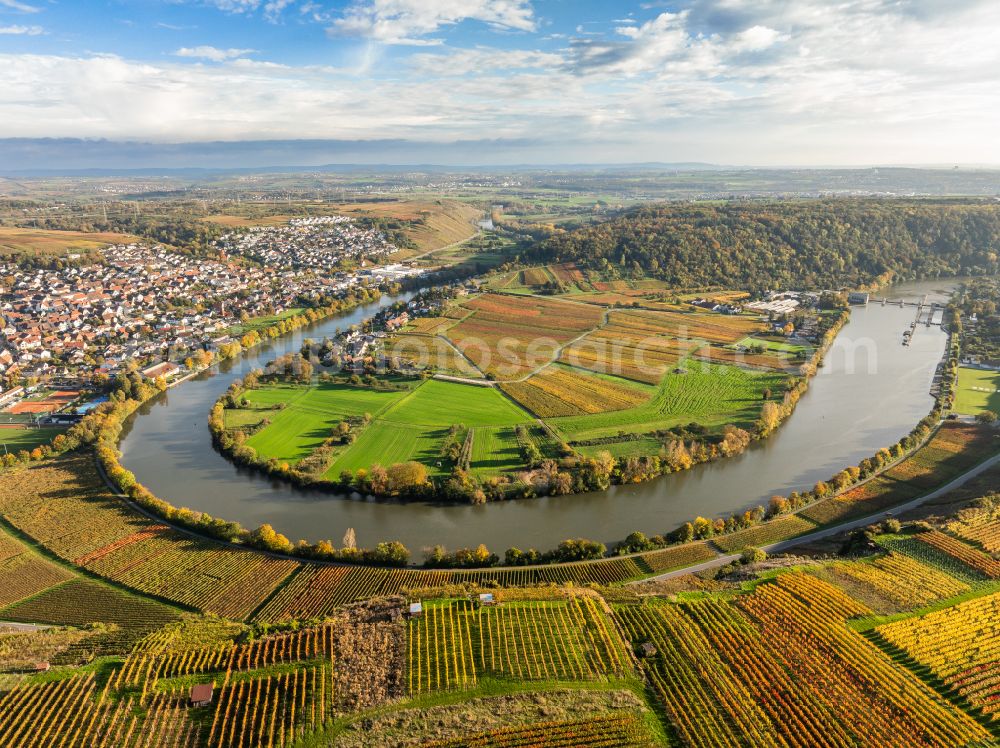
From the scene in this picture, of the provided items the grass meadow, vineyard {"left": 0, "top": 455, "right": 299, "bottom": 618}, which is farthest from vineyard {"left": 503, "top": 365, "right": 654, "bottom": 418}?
vineyard {"left": 0, "top": 455, "right": 299, "bottom": 618}

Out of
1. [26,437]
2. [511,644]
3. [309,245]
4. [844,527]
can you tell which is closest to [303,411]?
[26,437]

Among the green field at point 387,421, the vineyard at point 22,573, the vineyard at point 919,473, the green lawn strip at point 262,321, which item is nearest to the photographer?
the vineyard at point 22,573

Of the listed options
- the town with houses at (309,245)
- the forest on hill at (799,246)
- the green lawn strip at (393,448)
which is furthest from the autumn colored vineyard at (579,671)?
the town with houses at (309,245)

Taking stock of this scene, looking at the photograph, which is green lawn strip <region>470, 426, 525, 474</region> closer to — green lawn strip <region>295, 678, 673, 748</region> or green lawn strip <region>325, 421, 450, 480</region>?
green lawn strip <region>325, 421, 450, 480</region>

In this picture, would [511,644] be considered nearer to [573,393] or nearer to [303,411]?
[573,393]

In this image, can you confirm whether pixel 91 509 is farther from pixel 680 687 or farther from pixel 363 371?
pixel 680 687

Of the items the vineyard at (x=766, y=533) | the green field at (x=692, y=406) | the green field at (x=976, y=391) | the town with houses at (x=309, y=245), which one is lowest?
the vineyard at (x=766, y=533)

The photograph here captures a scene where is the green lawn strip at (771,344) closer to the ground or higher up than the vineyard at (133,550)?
Result: higher up

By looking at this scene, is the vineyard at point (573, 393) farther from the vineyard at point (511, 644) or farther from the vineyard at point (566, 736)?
the vineyard at point (566, 736)
